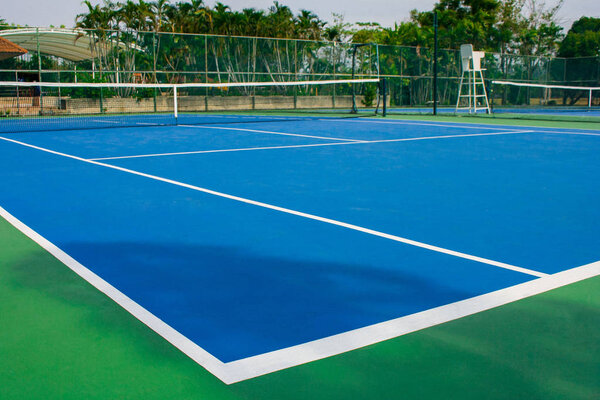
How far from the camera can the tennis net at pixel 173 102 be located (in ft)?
80.4

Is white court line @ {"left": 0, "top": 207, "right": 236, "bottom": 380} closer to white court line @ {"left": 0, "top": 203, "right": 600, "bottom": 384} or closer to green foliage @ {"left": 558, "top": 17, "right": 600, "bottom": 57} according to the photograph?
white court line @ {"left": 0, "top": 203, "right": 600, "bottom": 384}

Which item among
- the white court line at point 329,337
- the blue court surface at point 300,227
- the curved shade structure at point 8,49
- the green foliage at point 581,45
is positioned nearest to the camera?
the white court line at point 329,337

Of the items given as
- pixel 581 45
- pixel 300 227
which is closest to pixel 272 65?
pixel 581 45

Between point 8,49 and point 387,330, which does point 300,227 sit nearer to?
point 387,330

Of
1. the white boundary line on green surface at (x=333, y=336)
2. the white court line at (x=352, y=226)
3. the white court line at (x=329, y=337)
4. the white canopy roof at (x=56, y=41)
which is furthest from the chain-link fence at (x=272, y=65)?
the white court line at (x=329, y=337)

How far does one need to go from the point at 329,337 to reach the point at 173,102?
27.0m

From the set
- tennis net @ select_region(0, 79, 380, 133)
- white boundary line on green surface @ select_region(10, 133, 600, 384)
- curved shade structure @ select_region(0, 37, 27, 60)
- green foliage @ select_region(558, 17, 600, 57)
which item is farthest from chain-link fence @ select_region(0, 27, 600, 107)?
white boundary line on green surface @ select_region(10, 133, 600, 384)

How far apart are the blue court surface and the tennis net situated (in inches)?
520

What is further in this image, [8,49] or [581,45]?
[581,45]

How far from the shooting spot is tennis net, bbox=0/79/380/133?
2450 cm

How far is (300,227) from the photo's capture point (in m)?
5.27

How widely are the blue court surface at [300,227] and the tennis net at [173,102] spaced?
1321 cm

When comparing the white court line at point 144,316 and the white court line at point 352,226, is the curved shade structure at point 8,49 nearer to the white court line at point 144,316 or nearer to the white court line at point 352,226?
the white court line at point 352,226

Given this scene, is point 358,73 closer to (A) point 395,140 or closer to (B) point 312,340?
(A) point 395,140
